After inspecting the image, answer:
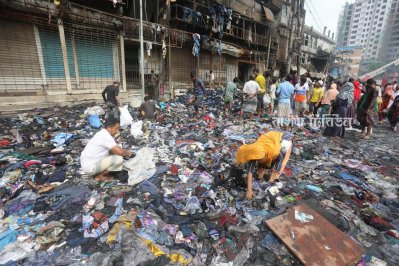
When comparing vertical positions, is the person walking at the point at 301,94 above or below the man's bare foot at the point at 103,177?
above

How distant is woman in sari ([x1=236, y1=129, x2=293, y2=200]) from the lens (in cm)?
279

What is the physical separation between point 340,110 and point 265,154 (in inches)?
188

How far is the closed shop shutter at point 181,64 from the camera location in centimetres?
1208

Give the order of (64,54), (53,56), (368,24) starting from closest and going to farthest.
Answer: (53,56)
(64,54)
(368,24)

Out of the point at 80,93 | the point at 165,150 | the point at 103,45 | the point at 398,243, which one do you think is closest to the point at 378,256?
the point at 398,243

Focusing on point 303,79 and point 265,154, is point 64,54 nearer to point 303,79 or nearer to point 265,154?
point 265,154

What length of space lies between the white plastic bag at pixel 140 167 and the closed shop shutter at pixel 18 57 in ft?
21.7

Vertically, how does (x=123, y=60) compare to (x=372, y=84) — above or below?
above

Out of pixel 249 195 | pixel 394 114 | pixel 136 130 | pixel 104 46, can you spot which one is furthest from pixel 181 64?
pixel 249 195

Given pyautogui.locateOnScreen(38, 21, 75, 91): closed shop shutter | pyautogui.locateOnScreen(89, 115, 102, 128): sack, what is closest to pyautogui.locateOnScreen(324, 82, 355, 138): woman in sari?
pyautogui.locateOnScreen(89, 115, 102, 128): sack

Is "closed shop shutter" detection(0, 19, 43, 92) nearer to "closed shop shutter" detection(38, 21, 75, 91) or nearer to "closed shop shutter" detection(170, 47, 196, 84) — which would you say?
"closed shop shutter" detection(38, 21, 75, 91)

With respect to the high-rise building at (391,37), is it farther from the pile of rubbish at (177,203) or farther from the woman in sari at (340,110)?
the pile of rubbish at (177,203)

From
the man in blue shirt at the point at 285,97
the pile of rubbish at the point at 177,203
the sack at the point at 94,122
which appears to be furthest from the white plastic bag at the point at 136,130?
the man in blue shirt at the point at 285,97

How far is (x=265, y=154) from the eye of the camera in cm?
289
